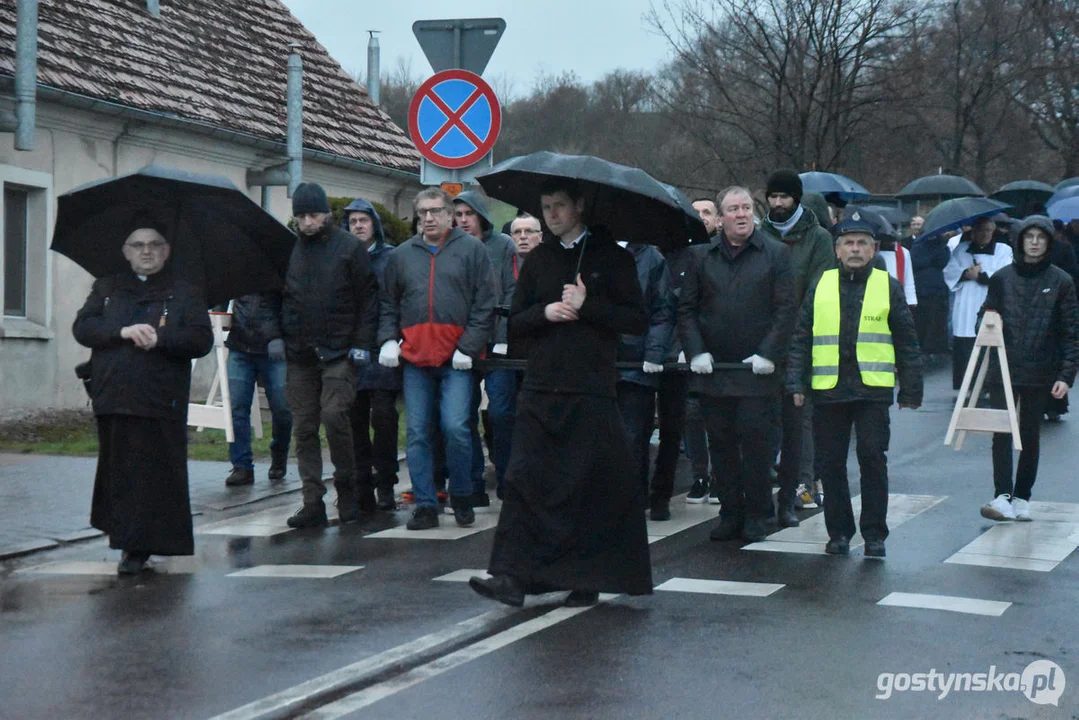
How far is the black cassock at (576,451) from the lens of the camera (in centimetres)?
751

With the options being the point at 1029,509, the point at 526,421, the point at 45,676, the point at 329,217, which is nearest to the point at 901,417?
the point at 1029,509

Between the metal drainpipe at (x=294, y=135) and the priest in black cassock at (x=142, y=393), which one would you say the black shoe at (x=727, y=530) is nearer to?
the priest in black cassock at (x=142, y=393)

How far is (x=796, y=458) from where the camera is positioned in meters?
10.4

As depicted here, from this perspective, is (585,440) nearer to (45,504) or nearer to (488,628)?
(488,628)

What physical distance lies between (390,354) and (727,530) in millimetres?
2282

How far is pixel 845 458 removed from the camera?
9.28m

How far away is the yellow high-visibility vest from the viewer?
30.1ft

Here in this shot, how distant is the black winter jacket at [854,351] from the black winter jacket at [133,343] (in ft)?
10.8

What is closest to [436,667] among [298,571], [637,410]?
[298,571]

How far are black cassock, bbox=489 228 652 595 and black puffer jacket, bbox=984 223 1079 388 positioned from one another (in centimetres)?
376

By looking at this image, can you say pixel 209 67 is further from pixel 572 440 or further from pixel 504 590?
pixel 504 590

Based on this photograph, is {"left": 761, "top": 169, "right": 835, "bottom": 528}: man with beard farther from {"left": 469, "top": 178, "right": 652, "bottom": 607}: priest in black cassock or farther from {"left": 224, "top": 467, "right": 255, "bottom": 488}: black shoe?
{"left": 224, "top": 467, "right": 255, "bottom": 488}: black shoe

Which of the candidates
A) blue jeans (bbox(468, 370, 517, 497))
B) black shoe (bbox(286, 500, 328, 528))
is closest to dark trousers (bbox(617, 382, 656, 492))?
blue jeans (bbox(468, 370, 517, 497))

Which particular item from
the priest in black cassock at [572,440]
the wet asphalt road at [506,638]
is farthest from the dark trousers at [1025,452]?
the priest in black cassock at [572,440]
